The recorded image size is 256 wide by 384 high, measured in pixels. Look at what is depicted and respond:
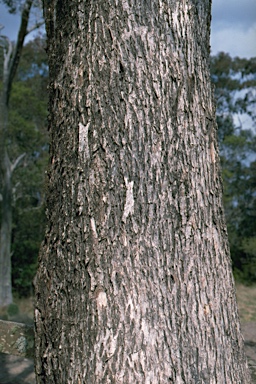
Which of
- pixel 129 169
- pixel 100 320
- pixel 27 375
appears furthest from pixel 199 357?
pixel 27 375

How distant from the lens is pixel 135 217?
6.17ft

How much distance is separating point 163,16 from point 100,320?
110cm

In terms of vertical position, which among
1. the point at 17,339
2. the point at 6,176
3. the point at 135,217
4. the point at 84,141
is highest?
the point at 6,176

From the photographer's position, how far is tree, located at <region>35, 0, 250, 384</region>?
1.86m

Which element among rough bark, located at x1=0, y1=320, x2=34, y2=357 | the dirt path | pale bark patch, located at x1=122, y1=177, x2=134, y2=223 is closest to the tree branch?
the dirt path

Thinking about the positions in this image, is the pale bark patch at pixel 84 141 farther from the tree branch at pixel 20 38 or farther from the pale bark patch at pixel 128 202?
the tree branch at pixel 20 38

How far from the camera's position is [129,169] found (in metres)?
1.90

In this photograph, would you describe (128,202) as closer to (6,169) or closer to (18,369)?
(18,369)

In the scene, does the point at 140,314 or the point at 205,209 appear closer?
the point at 140,314

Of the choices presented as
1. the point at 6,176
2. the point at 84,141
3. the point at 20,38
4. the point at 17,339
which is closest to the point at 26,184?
the point at 6,176

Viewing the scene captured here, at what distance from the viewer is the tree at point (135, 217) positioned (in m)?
1.86

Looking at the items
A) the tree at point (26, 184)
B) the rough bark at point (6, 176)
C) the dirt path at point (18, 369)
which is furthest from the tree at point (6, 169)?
the dirt path at point (18, 369)

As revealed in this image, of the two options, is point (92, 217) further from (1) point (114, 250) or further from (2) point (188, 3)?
(2) point (188, 3)

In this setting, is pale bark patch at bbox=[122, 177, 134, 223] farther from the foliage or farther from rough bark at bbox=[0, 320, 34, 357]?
the foliage
